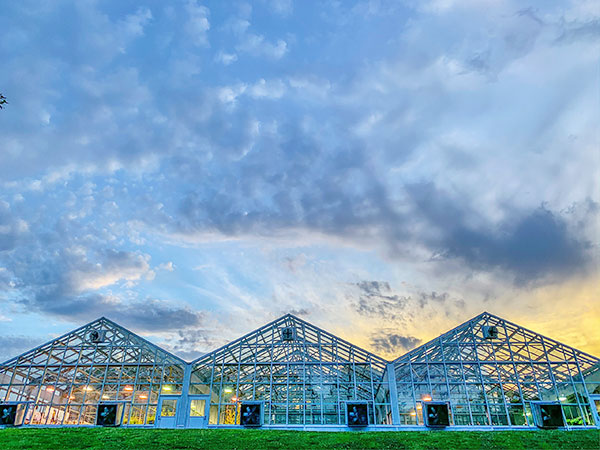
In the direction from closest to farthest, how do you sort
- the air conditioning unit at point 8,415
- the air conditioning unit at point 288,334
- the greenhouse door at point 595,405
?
the greenhouse door at point 595,405 → the air conditioning unit at point 8,415 → the air conditioning unit at point 288,334

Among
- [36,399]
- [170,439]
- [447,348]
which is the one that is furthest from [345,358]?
[36,399]

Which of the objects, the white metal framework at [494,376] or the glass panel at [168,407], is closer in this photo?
the white metal framework at [494,376]

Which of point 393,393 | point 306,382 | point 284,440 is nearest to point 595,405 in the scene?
point 393,393

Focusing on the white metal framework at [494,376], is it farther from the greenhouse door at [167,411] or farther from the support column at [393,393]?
the greenhouse door at [167,411]

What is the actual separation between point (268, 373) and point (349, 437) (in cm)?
861

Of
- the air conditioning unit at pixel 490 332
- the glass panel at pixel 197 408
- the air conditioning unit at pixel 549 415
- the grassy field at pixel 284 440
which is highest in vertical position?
the air conditioning unit at pixel 490 332

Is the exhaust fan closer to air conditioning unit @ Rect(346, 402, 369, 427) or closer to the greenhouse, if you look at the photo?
the greenhouse

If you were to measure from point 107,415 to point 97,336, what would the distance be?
5.51 metres

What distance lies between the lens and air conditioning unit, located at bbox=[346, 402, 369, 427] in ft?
73.7

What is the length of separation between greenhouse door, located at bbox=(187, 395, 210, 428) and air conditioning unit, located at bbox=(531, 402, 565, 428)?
1853 centimetres

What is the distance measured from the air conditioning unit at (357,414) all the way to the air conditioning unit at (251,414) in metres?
5.04

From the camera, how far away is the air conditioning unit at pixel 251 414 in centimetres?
2300

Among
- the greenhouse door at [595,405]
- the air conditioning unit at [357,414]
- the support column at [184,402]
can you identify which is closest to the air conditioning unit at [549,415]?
the greenhouse door at [595,405]

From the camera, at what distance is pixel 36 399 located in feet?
82.7
